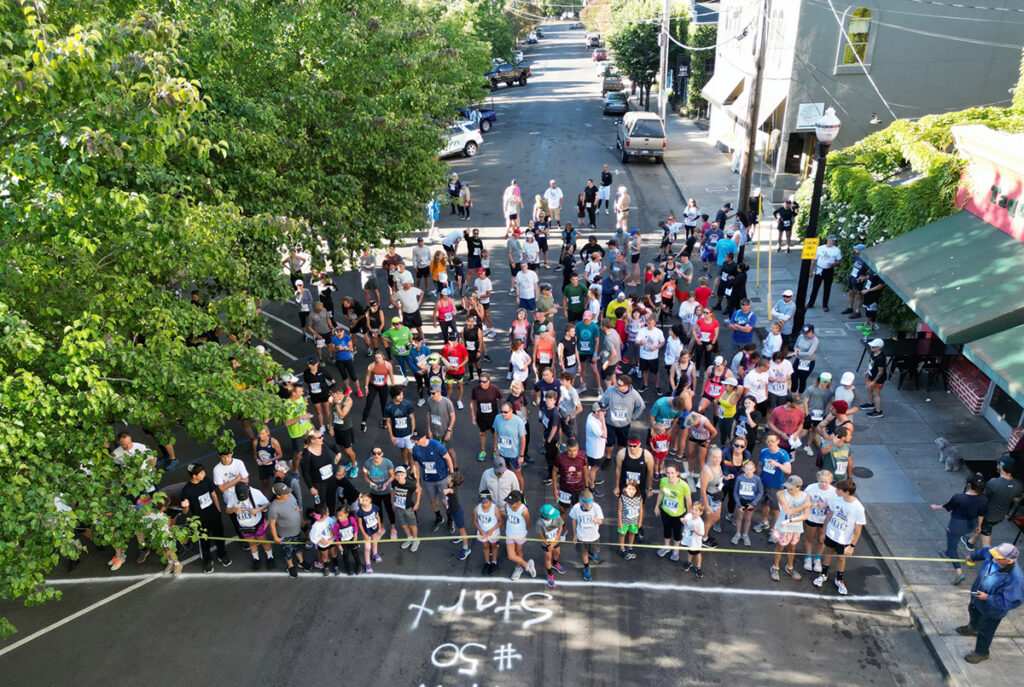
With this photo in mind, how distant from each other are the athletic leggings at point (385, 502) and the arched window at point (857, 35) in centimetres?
2168

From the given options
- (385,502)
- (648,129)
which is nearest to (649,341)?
(385,502)

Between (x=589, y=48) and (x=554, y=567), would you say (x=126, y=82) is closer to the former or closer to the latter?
(x=554, y=567)

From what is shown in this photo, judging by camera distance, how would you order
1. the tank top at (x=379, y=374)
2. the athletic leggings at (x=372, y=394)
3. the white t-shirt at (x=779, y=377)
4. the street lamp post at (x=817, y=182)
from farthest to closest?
1. the street lamp post at (x=817, y=182)
2. the athletic leggings at (x=372, y=394)
3. the tank top at (x=379, y=374)
4. the white t-shirt at (x=779, y=377)

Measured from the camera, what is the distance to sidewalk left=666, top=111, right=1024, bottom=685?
8141mm

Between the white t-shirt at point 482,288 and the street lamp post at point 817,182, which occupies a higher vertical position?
the street lamp post at point 817,182

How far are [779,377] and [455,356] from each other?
5.41 meters

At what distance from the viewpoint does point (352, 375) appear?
544 inches

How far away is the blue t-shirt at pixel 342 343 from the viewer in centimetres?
1330

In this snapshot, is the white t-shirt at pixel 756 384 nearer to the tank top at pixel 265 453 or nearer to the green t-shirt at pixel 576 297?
the green t-shirt at pixel 576 297

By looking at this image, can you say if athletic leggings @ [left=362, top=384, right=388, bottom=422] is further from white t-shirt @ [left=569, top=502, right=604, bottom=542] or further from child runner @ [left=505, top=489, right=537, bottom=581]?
white t-shirt @ [left=569, top=502, right=604, bottom=542]

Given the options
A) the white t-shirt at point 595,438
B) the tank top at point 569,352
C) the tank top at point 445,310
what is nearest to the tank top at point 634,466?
the white t-shirt at point 595,438

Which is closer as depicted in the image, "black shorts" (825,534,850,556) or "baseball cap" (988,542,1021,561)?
"baseball cap" (988,542,1021,561)

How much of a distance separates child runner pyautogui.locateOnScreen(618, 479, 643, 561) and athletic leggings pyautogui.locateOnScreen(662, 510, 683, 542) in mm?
326

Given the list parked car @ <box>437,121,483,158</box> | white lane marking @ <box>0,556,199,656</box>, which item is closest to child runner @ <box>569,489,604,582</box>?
white lane marking @ <box>0,556,199,656</box>
